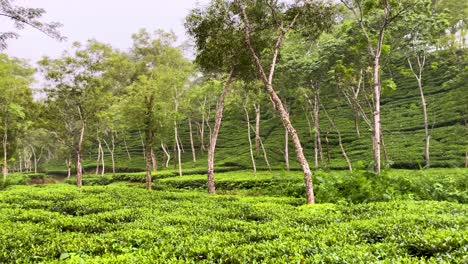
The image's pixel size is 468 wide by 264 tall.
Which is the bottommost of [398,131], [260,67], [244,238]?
[244,238]

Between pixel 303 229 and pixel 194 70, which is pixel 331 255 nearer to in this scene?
pixel 303 229

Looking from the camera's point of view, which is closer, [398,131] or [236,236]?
[236,236]

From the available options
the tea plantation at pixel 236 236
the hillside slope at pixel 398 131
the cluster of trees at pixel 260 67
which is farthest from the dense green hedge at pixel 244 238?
the hillside slope at pixel 398 131

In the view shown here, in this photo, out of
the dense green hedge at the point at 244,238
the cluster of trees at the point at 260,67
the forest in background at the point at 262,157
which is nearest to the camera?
the dense green hedge at the point at 244,238

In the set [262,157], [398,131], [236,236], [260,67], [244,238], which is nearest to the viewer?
[244,238]

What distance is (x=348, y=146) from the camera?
3938cm

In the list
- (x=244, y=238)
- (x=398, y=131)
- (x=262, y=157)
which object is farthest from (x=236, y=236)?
(x=398, y=131)

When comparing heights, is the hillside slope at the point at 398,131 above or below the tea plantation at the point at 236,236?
above

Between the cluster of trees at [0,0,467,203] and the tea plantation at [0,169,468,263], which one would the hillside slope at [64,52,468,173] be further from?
the tea plantation at [0,169,468,263]

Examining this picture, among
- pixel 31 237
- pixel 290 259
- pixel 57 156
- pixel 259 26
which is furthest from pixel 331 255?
pixel 57 156

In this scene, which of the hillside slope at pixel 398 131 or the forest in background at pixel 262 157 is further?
the hillside slope at pixel 398 131

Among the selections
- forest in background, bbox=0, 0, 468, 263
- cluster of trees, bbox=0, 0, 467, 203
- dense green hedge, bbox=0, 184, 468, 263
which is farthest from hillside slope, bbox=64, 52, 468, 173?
dense green hedge, bbox=0, 184, 468, 263

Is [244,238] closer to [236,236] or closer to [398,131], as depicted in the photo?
[236,236]

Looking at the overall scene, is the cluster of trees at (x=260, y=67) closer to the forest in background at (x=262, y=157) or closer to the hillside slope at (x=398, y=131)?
the forest in background at (x=262, y=157)
